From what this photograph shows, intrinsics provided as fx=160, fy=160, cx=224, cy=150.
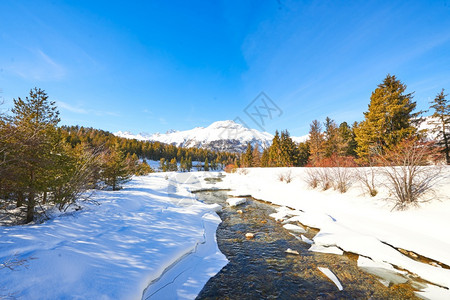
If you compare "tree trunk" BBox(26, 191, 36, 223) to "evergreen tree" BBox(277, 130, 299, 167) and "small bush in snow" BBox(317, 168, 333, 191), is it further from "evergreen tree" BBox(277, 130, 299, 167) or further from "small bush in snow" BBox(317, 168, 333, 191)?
"evergreen tree" BBox(277, 130, 299, 167)

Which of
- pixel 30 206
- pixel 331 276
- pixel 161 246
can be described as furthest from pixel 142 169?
pixel 331 276

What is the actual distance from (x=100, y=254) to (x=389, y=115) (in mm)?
24449

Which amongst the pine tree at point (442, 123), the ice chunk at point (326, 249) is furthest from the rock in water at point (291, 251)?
the pine tree at point (442, 123)

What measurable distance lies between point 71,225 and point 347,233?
10.7 metres

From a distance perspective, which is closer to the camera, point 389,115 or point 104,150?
point 104,150

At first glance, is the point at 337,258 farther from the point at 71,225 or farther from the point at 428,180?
the point at 71,225

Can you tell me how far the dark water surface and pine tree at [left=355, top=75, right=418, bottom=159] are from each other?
48.6 feet

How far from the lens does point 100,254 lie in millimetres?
4199

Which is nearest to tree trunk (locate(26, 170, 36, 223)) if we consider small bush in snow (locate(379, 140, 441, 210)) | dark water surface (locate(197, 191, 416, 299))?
dark water surface (locate(197, 191, 416, 299))

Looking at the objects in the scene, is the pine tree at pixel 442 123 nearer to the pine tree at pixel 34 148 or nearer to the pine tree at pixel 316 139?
the pine tree at pixel 316 139

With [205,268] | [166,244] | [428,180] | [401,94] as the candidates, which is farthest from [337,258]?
[401,94]

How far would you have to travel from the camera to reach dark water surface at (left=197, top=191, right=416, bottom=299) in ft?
13.8

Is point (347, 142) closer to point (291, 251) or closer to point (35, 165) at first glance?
point (291, 251)

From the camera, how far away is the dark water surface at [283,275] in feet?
13.8
